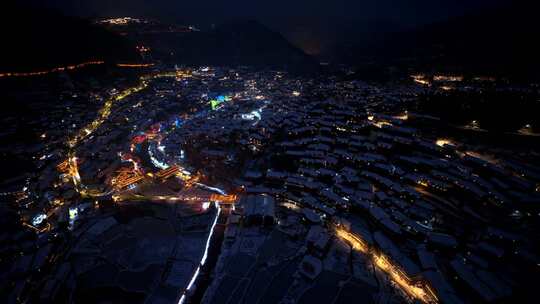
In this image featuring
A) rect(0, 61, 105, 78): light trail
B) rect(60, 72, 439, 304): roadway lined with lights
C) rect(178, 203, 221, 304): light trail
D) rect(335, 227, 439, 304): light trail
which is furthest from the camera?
rect(0, 61, 105, 78): light trail

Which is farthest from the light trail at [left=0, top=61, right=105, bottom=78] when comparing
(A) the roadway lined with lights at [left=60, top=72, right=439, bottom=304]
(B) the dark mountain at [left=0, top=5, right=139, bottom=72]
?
(A) the roadway lined with lights at [left=60, top=72, right=439, bottom=304]

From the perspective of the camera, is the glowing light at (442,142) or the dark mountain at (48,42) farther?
the dark mountain at (48,42)

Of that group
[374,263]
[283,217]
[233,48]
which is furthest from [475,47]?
[283,217]

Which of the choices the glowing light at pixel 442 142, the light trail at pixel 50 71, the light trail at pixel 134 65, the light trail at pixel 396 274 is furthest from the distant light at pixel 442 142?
the light trail at pixel 134 65

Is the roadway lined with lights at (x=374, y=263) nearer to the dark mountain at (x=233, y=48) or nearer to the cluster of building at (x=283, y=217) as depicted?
the cluster of building at (x=283, y=217)

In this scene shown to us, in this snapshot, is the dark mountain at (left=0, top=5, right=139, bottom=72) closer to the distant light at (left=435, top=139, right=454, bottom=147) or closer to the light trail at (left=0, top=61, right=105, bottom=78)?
the light trail at (left=0, top=61, right=105, bottom=78)

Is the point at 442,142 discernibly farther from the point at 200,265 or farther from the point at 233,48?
the point at 233,48

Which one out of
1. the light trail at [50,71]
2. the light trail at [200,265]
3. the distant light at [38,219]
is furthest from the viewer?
the light trail at [50,71]
